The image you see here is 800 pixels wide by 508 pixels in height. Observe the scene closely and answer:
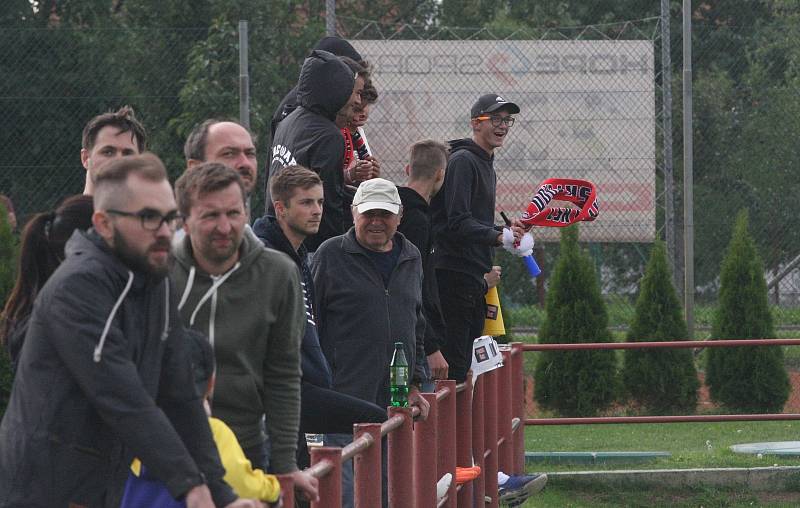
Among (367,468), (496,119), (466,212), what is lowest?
(367,468)

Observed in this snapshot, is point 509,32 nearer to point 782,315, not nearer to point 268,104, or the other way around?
point 268,104

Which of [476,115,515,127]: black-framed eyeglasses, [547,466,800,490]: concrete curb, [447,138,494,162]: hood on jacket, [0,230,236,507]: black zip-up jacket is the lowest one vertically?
[547,466,800,490]: concrete curb

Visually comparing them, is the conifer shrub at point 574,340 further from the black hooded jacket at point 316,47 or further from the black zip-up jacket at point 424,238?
the black hooded jacket at point 316,47

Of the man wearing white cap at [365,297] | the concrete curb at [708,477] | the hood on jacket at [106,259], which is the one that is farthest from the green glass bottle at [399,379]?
the concrete curb at [708,477]

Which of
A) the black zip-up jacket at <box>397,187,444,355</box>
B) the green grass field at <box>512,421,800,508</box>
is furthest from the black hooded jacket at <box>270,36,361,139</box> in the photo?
the green grass field at <box>512,421,800,508</box>

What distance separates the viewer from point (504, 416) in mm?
8648

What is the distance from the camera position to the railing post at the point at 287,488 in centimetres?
330

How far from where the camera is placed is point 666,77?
12750 mm

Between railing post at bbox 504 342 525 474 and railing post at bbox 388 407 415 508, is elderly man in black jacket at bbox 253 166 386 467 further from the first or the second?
railing post at bbox 504 342 525 474

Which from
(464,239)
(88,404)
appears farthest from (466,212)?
(88,404)

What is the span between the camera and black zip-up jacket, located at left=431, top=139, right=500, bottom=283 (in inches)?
280

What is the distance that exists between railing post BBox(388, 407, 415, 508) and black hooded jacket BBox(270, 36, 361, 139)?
1.80m

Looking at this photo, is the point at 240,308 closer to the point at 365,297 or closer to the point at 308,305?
the point at 308,305

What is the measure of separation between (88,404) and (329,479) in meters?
0.81
